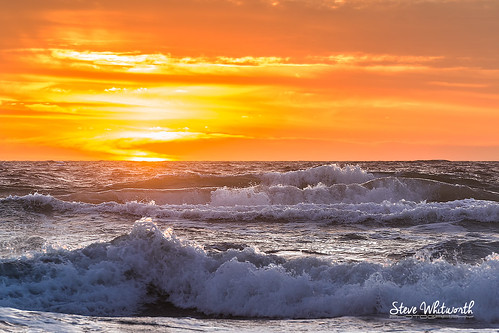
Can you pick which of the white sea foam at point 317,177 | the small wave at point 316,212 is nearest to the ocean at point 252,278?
the small wave at point 316,212

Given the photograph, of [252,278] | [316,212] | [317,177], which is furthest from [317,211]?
[317,177]

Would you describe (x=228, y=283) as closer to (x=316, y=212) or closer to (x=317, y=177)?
(x=316, y=212)

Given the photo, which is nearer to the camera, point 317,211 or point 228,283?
point 228,283

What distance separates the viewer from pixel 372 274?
378 inches

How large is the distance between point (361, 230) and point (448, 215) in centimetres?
383

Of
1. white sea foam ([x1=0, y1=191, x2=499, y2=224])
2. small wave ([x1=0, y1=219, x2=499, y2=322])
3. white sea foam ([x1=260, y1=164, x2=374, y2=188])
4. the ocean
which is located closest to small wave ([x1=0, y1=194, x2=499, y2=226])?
white sea foam ([x1=0, y1=191, x2=499, y2=224])

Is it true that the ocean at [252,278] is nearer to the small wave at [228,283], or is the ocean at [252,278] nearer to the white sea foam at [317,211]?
the small wave at [228,283]

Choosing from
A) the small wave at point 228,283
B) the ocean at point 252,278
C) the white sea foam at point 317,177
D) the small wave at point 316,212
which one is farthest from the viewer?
the white sea foam at point 317,177

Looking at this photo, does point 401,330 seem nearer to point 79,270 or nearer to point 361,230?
point 79,270

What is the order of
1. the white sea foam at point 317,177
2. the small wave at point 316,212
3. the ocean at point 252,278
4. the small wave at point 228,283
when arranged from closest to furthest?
1. the ocean at point 252,278
2. the small wave at point 228,283
3. the small wave at point 316,212
4. the white sea foam at point 317,177

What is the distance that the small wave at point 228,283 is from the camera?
8859 millimetres

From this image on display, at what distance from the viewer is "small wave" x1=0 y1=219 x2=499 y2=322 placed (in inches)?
349

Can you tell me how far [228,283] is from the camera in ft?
32.0

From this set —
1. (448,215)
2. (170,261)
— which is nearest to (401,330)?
(170,261)
